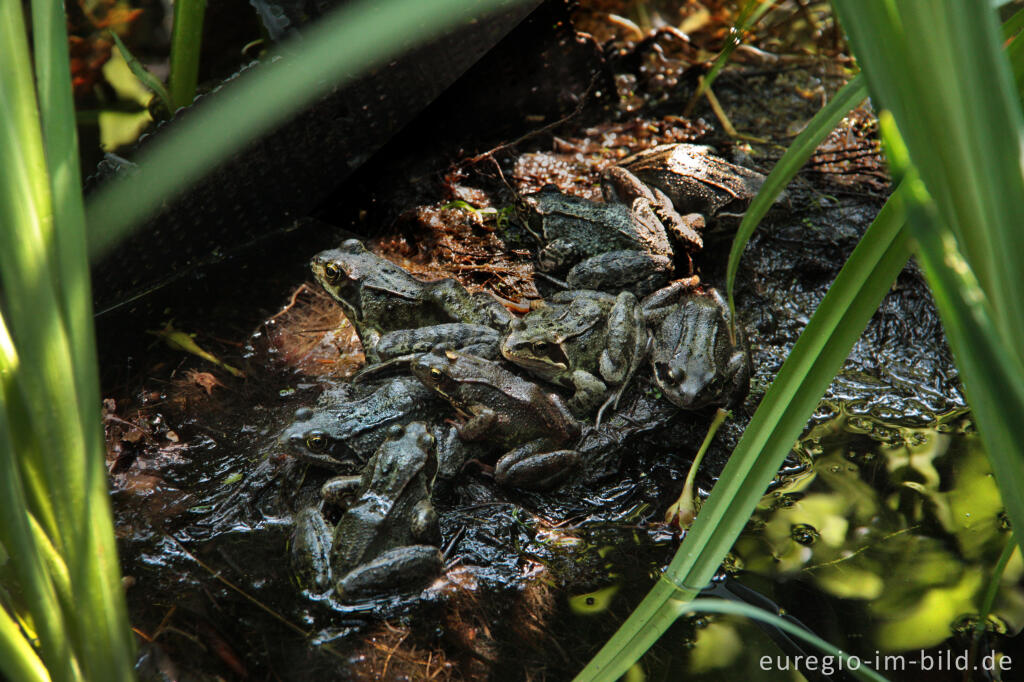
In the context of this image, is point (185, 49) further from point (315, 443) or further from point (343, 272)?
point (315, 443)

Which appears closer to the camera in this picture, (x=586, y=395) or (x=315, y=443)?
(x=315, y=443)

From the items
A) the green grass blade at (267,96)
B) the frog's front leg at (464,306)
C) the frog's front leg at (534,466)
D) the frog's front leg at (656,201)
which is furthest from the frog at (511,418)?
the green grass blade at (267,96)

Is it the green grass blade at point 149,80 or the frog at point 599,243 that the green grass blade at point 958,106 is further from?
the green grass blade at point 149,80

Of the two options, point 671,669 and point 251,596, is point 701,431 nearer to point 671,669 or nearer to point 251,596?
point 671,669

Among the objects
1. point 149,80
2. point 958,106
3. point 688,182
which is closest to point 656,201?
point 688,182

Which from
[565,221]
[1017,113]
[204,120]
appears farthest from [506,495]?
[1017,113]

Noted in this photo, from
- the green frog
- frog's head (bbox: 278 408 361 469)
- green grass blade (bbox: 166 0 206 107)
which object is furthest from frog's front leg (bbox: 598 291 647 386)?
green grass blade (bbox: 166 0 206 107)
